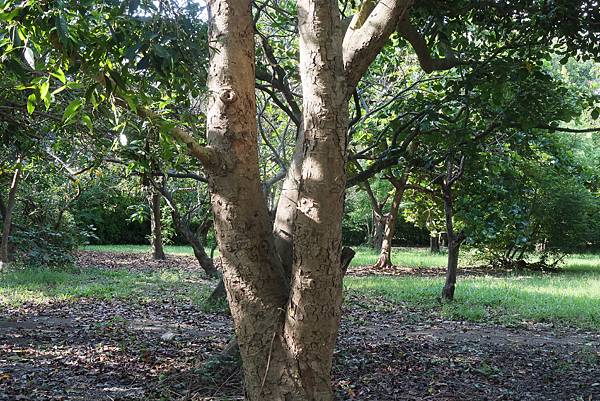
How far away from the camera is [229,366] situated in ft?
16.4

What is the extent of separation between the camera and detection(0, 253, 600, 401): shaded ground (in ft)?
16.1

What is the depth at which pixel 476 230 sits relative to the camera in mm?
10555

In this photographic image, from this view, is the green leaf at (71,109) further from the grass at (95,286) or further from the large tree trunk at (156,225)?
the large tree trunk at (156,225)

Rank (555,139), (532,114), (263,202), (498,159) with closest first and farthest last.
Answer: (263,202) < (532,114) < (498,159) < (555,139)

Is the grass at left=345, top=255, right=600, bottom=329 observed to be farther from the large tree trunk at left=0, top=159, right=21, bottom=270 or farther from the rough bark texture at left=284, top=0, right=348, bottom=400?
the large tree trunk at left=0, top=159, right=21, bottom=270

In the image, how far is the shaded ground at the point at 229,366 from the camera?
4906mm

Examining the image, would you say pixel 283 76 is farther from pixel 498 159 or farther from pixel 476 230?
pixel 476 230

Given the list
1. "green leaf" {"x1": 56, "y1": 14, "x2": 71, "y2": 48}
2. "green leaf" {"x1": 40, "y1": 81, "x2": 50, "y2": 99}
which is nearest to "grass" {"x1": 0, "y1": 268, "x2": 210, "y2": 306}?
"green leaf" {"x1": 40, "y1": 81, "x2": 50, "y2": 99}

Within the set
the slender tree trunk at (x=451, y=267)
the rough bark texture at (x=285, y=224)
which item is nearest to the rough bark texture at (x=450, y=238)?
the slender tree trunk at (x=451, y=267)

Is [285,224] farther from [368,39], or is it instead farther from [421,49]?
[421,49]

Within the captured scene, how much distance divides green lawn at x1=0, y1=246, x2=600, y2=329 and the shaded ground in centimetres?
70

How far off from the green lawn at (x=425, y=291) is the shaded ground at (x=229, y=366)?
2.31 ft

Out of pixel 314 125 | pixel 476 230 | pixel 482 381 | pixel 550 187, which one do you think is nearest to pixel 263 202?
pixel 314 125

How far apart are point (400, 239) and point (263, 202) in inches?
1175
